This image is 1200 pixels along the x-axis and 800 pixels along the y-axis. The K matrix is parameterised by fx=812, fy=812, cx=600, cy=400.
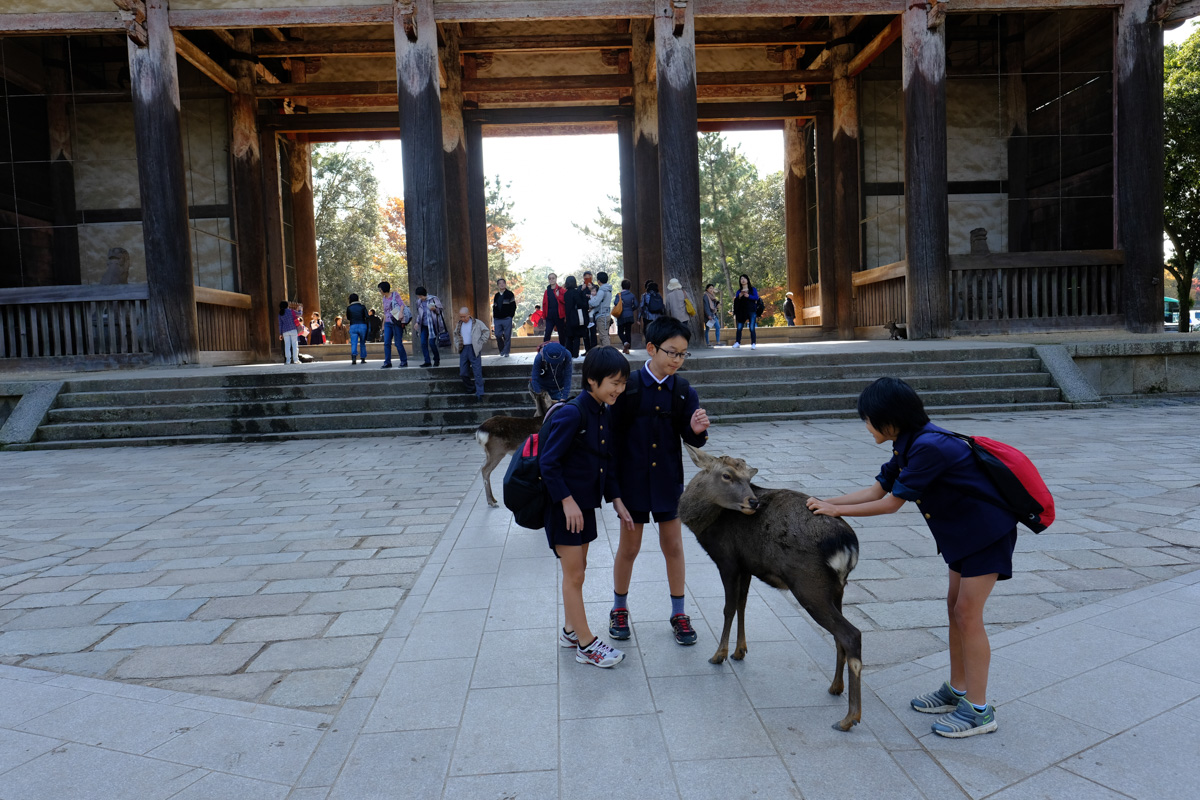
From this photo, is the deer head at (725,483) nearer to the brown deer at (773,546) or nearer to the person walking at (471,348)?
the brown deer at (773,546)

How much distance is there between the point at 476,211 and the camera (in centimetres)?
1902

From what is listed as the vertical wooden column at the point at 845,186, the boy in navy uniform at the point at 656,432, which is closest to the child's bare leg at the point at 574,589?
the boy in navy uniform at the point at 656,432

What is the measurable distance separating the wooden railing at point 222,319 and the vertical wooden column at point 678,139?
8872mm

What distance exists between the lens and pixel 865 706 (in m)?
2.86

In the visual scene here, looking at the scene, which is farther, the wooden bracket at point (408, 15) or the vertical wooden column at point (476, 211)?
the vertical wooden column at point (476, 211)

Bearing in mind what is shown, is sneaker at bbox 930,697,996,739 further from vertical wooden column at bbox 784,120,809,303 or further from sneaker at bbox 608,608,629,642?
vertical wooden column at bbox 784,120,809,303

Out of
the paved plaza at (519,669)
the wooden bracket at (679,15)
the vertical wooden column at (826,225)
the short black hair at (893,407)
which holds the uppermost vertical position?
the wooden bracket at (679,15)

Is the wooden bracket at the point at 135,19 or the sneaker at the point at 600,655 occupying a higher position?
the wooden bracket at the point at 135,19

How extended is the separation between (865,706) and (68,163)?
20.5m

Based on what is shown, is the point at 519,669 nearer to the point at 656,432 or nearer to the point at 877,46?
the point at 656,432

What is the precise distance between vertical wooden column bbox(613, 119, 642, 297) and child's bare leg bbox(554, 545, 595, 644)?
1593 cm

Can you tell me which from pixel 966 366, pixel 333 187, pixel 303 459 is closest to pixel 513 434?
pixel 303 459

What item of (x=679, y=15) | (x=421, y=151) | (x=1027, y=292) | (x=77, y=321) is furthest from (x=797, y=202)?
(x=77, y=321)

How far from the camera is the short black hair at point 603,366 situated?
312 cm
